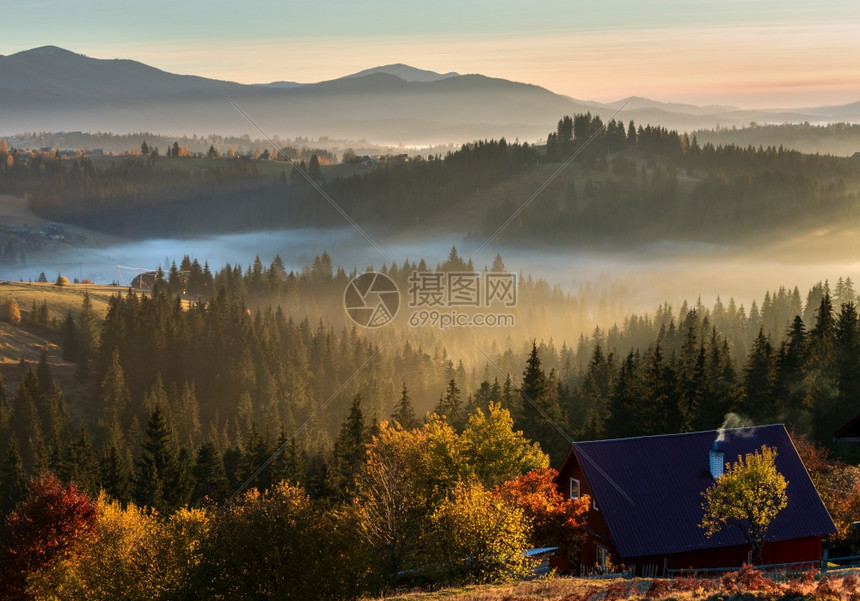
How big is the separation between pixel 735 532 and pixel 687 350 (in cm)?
5592

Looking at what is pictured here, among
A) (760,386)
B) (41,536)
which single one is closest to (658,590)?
(41,536)

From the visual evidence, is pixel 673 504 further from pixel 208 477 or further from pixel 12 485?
pixel 12 485

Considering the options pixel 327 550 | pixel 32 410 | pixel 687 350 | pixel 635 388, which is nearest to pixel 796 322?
pixel 687 350

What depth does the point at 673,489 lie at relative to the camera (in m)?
56.6

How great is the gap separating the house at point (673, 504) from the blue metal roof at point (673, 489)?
62mm

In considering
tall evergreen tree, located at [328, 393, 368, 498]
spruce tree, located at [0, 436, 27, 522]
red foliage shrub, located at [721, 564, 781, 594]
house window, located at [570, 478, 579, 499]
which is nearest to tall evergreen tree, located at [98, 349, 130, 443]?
spruce tree, located at [0, 436, 27, 522]

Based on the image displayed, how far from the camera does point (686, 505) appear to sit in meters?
55.8

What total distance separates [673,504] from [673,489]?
45.9 inches

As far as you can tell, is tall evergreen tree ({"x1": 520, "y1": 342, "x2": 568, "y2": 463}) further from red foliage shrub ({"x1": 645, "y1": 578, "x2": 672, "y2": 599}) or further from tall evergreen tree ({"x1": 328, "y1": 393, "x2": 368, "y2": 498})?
red foliage shrub ({"x1": 645, "y1": 578, "x2": 672, "y2": 599})

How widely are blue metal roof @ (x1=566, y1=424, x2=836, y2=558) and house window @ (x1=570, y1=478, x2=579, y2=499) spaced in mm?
2568

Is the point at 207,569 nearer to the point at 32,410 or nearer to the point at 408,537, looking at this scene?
the point at 408,537

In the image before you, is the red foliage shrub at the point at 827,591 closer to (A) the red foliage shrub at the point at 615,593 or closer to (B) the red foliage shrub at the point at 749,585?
(B) the red foliage shrub at the point at 749,585

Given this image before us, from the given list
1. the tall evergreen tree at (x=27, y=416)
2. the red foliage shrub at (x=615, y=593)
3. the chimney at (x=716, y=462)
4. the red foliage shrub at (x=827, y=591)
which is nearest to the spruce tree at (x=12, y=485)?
the tall evergreen tree at (x=27, y=416)

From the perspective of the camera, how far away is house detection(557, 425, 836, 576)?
177 feet
